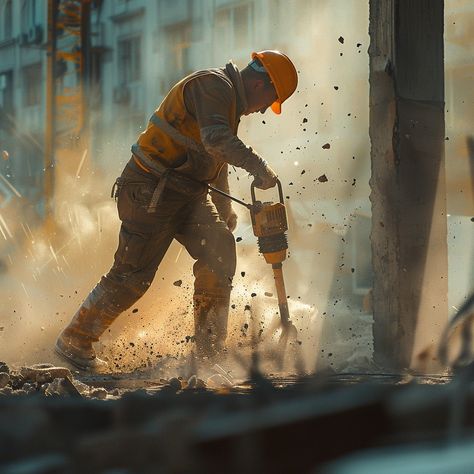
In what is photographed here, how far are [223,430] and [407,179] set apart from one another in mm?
2887

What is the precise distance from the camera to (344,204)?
8.81m

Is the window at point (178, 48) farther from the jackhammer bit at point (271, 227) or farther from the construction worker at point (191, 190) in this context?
the jackhammer bit at point (271, 227)

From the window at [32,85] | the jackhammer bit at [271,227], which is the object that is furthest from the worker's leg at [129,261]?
the window at [32,85]

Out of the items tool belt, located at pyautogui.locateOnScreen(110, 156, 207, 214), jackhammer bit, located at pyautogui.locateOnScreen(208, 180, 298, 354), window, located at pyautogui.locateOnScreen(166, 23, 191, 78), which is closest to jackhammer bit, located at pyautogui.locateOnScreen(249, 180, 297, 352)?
jackhammer bit, located at pyautogui.locateOnScreen(208, 180, 298, 354)

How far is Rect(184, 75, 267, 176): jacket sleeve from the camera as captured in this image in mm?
4203

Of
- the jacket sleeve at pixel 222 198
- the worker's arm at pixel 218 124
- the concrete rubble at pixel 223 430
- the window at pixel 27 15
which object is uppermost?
the window at pixel 27 15

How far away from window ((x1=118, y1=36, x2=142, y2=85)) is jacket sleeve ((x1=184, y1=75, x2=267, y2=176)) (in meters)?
12.6

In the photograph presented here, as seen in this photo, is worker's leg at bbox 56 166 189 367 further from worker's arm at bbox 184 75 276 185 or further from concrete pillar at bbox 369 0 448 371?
concrete pillar at bbox 369 0 448 371

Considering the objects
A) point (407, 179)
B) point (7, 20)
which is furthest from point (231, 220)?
point (7, 20)

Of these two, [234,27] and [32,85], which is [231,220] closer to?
[234,27]

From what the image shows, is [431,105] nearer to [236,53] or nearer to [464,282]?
[464,282]

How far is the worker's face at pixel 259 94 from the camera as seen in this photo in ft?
14.8

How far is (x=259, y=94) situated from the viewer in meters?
4.53

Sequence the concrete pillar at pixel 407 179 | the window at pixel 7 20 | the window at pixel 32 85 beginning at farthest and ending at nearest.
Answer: the window at pixel 7 20, the window at pixel 32 85, the concrete pillar at pixel 407 179
